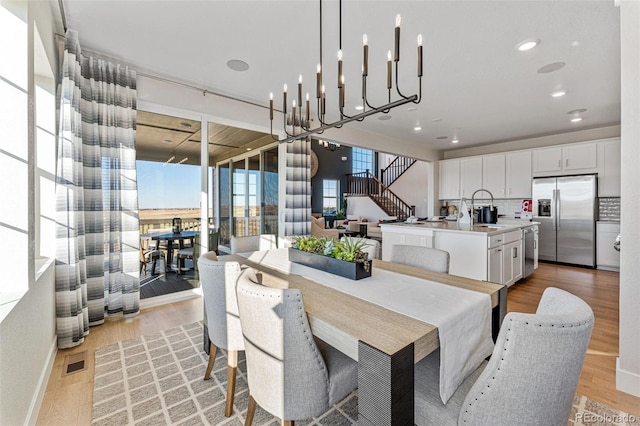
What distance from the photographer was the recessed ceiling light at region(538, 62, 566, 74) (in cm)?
296

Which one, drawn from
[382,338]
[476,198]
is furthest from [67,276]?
[476,198]

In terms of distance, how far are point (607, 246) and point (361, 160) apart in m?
9.02

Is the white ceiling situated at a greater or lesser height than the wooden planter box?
greater

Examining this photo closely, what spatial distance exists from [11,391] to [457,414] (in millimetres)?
1961

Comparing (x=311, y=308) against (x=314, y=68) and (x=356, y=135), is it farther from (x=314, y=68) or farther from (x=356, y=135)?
(x=356, y=135)

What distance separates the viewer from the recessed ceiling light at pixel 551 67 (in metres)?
2.96

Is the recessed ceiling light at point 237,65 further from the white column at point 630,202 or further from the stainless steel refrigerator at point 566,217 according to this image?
the stainless steel refrigerator at point 566,217

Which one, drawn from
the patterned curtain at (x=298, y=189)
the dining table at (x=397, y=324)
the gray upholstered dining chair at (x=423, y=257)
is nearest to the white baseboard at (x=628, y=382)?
the dining table at (x=397, y=324)

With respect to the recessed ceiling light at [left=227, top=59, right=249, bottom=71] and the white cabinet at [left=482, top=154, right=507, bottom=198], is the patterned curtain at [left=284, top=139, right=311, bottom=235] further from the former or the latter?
the white cabinet at [left=482, top=154, right=507, bottom=198]

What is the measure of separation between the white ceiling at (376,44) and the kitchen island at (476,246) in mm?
1834

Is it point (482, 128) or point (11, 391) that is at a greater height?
point (482, 128)

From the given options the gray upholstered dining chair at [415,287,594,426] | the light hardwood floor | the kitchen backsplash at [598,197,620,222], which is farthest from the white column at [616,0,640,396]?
the kitchen backsplash at [598,197,620,222]

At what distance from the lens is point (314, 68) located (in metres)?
3.07

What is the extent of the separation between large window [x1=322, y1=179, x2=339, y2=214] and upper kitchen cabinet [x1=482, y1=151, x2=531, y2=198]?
19.3 ft
